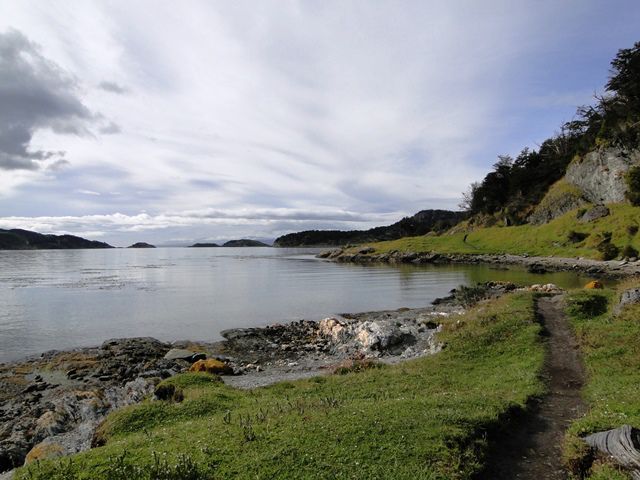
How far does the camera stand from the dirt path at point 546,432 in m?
9.67

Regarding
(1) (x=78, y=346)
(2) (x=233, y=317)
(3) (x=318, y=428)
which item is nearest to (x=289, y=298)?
(2) (x=233, y=317)

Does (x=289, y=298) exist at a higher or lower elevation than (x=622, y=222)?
lower

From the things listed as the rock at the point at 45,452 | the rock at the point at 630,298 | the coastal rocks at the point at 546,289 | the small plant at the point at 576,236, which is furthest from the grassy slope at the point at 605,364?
the small plant at the point at 576,236

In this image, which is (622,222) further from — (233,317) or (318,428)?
(318,428)

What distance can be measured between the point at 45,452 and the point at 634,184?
4055 inches

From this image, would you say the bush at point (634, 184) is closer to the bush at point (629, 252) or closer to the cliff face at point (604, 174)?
the cliff face at point (604, 174)

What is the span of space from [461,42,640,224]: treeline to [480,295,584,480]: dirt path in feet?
331

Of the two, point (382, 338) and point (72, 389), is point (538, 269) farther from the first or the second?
point (72, 389)

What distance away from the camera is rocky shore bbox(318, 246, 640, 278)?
67.1 m

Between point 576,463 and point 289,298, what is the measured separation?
4952cm

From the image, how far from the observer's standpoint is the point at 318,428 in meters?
10.7

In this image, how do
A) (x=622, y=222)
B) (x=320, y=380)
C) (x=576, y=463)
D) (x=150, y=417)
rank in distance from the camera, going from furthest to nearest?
(x=622, y=222), (x=320, y=380), (x=150, y=417), (x=576, y=463)

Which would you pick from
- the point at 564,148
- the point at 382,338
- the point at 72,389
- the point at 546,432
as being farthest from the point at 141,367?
the point at 564,148

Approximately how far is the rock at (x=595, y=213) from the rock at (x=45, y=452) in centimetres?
10952
